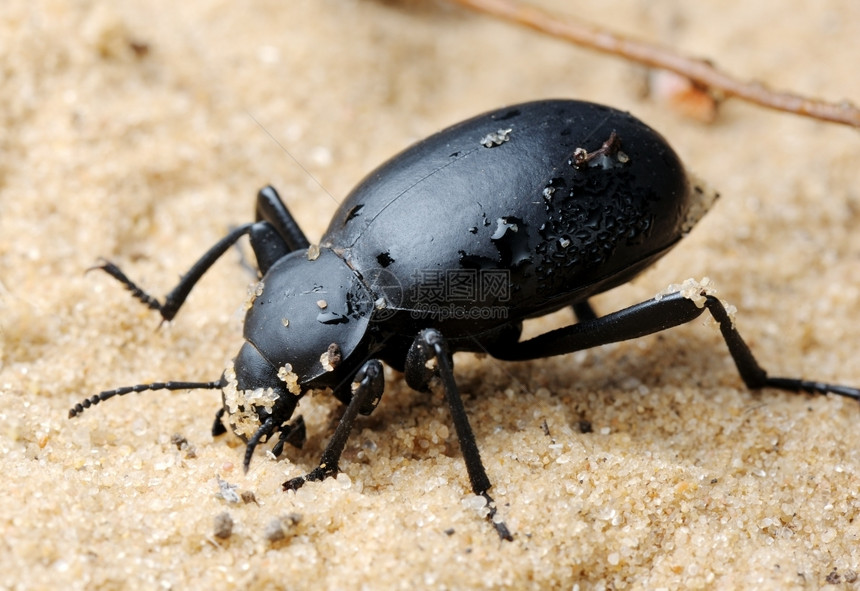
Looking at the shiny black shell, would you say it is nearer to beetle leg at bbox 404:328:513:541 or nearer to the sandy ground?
beetle leg at bbox 404:328:513:541

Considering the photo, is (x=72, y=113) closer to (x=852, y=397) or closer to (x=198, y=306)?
(x=198, y=306)

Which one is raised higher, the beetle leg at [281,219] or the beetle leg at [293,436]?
the beetle leg at [281,219]

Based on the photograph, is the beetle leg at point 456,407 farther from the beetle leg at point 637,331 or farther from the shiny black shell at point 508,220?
the beetle leg at point 637,331

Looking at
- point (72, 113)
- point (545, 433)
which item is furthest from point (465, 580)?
point (72, 113)

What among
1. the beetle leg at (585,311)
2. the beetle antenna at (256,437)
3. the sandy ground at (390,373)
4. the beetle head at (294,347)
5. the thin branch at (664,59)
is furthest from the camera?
the thin branch at (664,59)

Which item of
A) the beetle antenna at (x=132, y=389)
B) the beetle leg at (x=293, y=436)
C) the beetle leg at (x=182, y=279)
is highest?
the beetle leg at (x=182, y=279)

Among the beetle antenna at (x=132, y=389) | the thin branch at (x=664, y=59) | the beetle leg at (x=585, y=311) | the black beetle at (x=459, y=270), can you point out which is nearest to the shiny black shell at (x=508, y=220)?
the black beetle at (x=459, y=270)

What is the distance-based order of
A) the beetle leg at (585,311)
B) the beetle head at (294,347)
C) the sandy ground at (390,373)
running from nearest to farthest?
the sandy ground at (390,373) < the beetle head at (294,347) < the beetle leg at (585,311)
